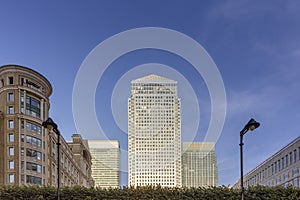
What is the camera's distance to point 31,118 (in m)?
58.3

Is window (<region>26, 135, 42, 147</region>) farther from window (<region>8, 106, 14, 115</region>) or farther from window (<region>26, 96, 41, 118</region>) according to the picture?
window (<region>8, 106, 14, 115</region>)

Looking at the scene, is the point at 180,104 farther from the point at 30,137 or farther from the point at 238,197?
the point at 30,137

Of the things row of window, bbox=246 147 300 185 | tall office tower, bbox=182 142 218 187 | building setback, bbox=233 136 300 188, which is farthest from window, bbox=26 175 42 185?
row of window, bbox=246 147 300 185

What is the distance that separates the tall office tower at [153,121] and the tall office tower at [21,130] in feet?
86.7

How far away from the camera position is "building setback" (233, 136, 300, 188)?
80.8 meters

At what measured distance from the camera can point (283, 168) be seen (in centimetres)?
8919

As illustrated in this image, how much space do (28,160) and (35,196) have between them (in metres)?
40.5

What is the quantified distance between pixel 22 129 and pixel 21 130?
248 mm

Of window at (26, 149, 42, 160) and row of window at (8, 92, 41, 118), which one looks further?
row of window at (8, 92, 41, 118)

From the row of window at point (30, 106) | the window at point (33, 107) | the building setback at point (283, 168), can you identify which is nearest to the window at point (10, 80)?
the row of window at point (30, 106)

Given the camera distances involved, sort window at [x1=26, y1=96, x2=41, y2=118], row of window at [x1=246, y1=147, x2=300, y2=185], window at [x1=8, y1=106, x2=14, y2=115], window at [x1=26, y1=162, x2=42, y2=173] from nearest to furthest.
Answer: window at [x1=26, y1=162, x2=42, y2=173] < window at [x1=8, y1=106, x2=14, y2=115] < window at [x1=26, y1=96, x2=41, y2=118] < row of window at [x1=246, y1=147, x2=300, y2=185]

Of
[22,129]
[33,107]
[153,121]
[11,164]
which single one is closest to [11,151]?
[11,164]

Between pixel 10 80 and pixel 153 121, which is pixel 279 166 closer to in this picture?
pixel 10 80

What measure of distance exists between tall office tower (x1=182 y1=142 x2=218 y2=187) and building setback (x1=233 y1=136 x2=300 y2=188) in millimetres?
37105
